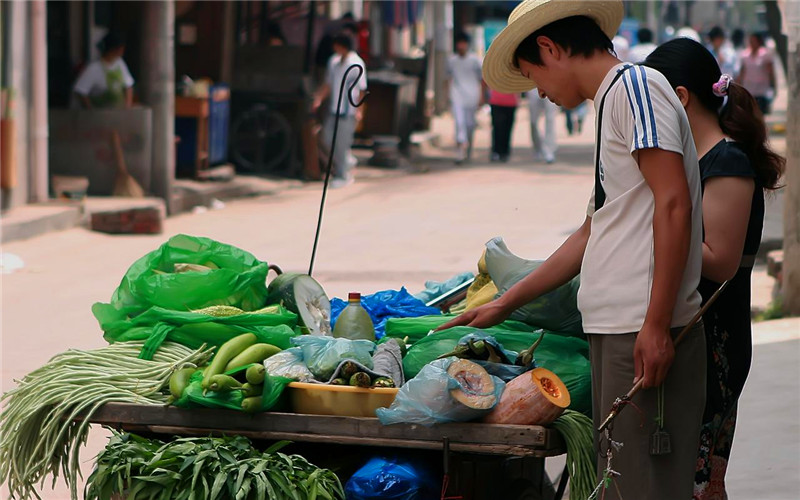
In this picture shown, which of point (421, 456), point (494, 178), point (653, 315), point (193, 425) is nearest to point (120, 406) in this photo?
point (193, 425)

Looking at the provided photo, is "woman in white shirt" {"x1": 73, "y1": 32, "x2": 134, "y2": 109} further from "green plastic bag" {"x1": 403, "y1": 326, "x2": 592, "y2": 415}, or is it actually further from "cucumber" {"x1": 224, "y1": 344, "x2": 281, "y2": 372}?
"green plastic bag" {"x1": 403, "y1": 326, "x2": 592, "y2": 415}

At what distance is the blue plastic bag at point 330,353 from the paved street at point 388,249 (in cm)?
145

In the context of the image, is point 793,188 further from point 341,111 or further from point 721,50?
point 721,50

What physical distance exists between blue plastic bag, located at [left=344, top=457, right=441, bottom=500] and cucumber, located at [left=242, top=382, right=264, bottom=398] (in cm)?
36

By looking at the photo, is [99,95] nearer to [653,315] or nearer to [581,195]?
[581,195]

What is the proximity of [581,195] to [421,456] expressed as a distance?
38.8 feet

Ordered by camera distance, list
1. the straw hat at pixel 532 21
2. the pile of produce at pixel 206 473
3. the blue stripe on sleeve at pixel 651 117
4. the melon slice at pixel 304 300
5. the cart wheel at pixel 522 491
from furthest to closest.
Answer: the melon slice at pixel 304 300
the cart wheel at pixel 522 491
the pile of produce at pixel 206 473
the straw hat at pixel 532 21
the blue stripe on sleeve at pixel 651 117

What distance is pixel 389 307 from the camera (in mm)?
4695

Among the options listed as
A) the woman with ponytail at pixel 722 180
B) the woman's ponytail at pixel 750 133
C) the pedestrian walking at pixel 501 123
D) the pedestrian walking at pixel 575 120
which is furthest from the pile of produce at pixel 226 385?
the pedestrian walking at pixel 575 120

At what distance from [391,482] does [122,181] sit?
10558 millimetres

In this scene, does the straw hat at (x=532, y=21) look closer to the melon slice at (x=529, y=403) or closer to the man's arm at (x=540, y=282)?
the man's arm at (x=540, y=282)

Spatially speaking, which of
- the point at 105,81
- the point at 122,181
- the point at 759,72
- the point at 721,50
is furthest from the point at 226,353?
the point at 721,50

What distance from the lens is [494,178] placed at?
17203 mm

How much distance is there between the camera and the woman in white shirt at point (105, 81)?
44.7 ft
